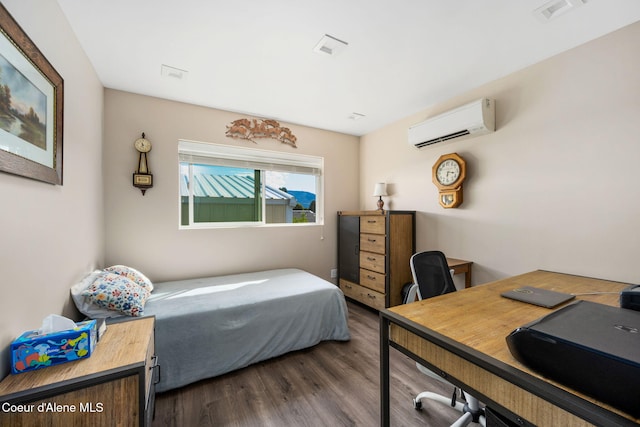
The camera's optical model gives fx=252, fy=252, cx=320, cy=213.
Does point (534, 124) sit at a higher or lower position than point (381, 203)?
higher

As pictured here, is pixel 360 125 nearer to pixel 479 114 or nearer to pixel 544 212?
pixel 479 114

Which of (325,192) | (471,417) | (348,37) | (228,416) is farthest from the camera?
(325,192)

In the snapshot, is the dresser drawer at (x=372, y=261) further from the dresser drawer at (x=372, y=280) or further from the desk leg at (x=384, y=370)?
the desk leg at (x=384, y=370)

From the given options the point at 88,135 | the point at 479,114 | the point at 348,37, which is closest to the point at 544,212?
the point at 479,114

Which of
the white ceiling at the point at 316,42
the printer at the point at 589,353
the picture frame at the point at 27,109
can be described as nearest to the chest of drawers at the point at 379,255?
the white ceiling at the point at 316,42

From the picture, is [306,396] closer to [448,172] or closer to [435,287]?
[435,287]

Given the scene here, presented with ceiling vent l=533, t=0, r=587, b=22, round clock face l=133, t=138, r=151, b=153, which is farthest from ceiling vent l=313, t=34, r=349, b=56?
round clock face l=133, t=138, r=151, b=153

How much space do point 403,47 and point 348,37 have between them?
0.45 meters

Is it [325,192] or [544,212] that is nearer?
[544,212]

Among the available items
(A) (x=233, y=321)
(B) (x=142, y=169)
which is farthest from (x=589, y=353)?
(B) (x=142, y=169)

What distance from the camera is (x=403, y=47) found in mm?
1928

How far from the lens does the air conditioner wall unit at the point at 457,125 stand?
2.37 meters

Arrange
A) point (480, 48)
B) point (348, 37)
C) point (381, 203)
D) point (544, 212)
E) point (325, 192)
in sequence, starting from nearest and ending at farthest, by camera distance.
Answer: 1. point (348, 37)
2. point (480, 48)
3. point (544, 212)
4. point (381, 203)
5. point (325, 192)

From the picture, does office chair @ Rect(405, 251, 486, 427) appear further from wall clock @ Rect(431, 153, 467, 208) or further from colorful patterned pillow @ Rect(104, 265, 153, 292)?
colorful patterned pillow @ Rect(104, 265, 153, 292)
